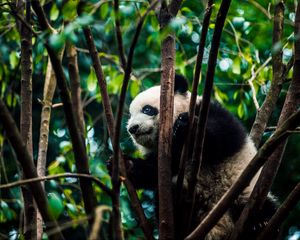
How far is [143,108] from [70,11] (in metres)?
2.32

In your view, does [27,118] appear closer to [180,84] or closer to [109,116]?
[109,116]

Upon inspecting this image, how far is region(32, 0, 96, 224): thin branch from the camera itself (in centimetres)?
225

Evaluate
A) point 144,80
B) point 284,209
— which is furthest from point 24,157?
point 144,80

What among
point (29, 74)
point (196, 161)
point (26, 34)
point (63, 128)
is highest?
point (26, 34)

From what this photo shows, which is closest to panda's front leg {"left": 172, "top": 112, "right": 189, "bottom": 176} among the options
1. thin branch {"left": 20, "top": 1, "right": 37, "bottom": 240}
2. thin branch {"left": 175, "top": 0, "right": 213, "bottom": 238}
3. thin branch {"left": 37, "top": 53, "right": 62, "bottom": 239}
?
thin branch {"left": 175, "top": 0, "right": 213, "bottom": 238}

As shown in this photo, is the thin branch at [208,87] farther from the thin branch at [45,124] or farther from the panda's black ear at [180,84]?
the panda's black ear at [180,84]

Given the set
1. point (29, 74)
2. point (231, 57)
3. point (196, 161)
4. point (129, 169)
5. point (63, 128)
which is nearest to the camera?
point (196, 161)

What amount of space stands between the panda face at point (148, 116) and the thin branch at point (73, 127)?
6.87 ft

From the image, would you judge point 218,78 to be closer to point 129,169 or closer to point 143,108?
point 143,108

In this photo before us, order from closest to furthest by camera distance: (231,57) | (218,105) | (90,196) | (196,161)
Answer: (90,196) → (196,161) → (218,105) → (231,57)

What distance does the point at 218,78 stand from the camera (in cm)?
760

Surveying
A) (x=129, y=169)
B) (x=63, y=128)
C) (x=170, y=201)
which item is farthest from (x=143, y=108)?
(x=63, y=128)

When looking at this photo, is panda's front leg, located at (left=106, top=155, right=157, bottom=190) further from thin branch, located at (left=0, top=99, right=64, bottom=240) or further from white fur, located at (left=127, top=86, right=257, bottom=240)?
thin branch, located at (left=0, top=99, right=64, bottom=240)

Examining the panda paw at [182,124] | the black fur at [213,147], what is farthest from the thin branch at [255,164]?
the black fur at [213,147]
